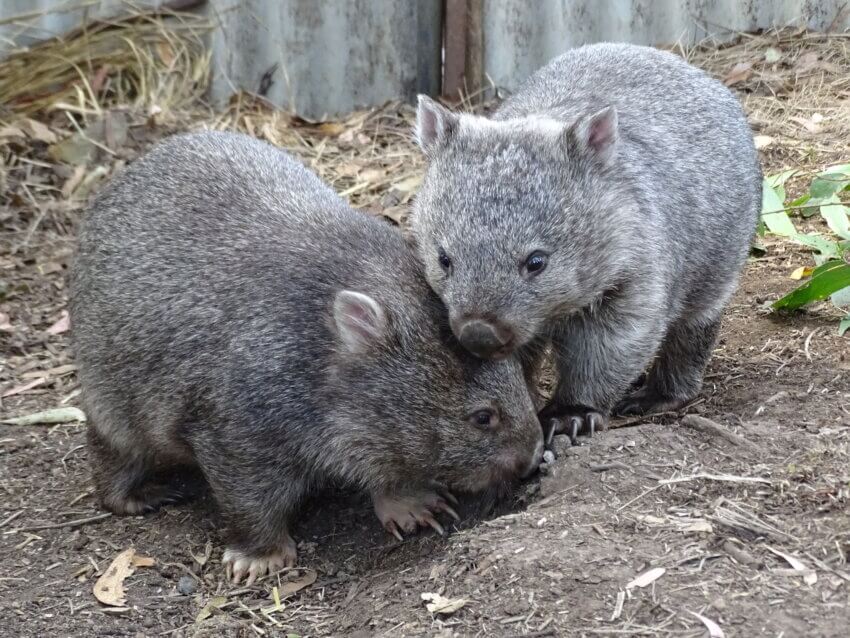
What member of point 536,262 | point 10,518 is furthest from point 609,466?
point 10,518

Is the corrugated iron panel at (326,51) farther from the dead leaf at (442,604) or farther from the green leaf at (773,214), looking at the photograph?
the dead leaf at (442,604)

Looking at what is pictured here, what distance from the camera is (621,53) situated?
634 centimetres

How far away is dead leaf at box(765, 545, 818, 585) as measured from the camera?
3607 millimetres

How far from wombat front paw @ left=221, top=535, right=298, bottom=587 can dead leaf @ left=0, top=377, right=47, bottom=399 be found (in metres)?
2.25

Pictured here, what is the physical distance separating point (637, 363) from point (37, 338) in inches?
152

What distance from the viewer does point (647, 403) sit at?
612 centimetres

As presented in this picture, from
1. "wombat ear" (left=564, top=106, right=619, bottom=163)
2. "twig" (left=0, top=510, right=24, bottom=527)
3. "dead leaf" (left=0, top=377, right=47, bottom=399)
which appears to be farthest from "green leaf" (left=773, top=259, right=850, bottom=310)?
"dead leaf" (left=0, top=377, right=47, bottom=399)

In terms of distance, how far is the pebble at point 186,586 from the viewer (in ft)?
16.4

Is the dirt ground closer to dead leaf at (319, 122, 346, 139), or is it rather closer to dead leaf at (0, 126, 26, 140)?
dead leaf at (0, 126, 26, 140)

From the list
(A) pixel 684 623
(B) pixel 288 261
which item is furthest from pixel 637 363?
(A) pixel 684 623

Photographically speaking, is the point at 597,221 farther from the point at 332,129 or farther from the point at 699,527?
the point at 332,129

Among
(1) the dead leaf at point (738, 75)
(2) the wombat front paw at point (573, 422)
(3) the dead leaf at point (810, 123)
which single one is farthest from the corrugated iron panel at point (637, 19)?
(2) the wombat front paw at point (573, 422)

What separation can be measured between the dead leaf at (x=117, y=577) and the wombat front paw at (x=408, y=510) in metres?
1.05

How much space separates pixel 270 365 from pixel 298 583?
3.14 ft
